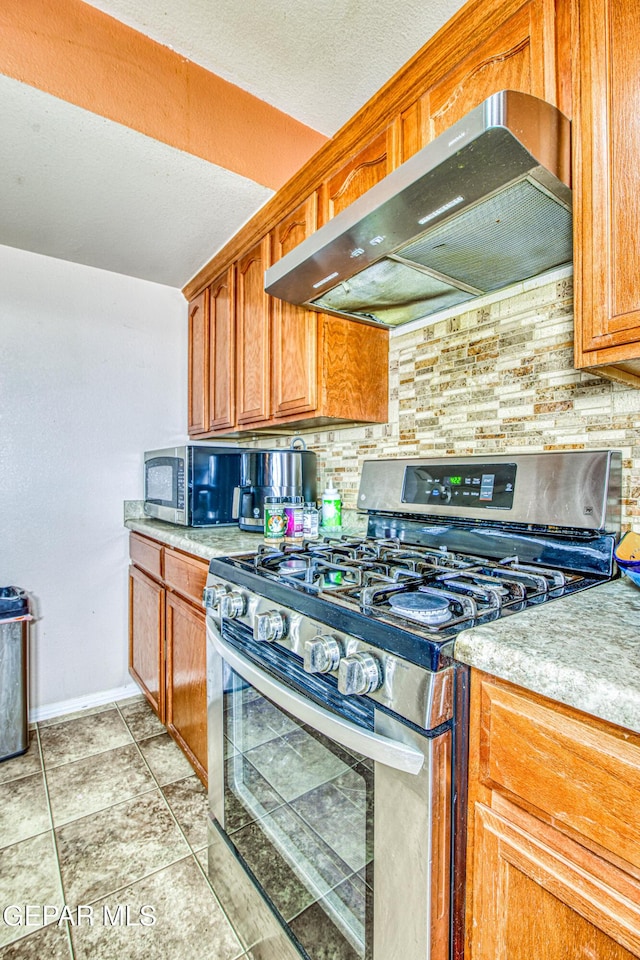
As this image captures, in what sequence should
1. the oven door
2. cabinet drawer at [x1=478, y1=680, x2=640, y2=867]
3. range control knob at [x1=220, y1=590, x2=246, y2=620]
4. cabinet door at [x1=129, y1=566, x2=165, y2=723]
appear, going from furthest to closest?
cabinet door at [x1=129, y1=566, x2=165, y2=723], range control knob at [x1=220, y1=590, x2=246, y2=620], the oven door, cabinet drawer at [x1=478, y1=680, x2=640, y2=867]

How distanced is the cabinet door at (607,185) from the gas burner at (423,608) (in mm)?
533

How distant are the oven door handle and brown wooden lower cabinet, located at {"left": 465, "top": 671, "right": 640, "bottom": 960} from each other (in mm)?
98

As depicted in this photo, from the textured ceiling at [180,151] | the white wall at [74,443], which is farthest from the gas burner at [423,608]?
the white wall at [74,443]

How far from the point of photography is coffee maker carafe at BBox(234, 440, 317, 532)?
1909 millimetres

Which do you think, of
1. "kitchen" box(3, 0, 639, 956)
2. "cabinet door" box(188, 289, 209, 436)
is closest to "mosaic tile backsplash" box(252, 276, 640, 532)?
"kitchen" box(3, 0, 639, 956)

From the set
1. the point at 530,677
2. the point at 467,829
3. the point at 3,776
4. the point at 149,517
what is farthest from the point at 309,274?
the point at 3,776

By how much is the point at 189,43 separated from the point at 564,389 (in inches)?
59.9

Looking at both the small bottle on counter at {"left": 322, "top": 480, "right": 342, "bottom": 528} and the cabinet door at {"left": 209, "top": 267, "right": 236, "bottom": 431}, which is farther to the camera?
the cabinet door at {"left": 209, "top": 267, "right": 236, "bottom": 431}

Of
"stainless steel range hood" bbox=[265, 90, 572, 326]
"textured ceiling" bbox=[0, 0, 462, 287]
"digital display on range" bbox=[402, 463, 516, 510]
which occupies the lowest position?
"digital display on range" bbox=[402, 463, 516, 510]

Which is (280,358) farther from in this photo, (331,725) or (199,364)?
(331,725)

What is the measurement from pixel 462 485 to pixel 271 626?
2.45ft

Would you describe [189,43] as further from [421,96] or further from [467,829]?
[467,829]

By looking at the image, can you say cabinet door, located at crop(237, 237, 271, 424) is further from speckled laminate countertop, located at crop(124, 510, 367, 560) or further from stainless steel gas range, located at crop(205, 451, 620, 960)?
stainless steel gas range, located at crop(205, 451, 620, 960)

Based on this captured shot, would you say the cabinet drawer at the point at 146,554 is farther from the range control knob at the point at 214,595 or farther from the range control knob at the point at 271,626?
the range control knob at the point at 271,626
